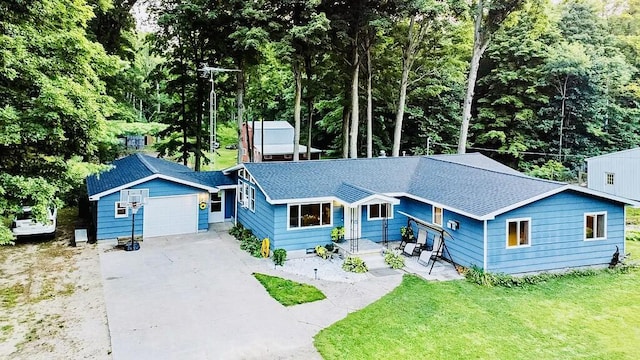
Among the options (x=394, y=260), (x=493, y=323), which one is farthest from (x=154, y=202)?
(x=493, y=323)

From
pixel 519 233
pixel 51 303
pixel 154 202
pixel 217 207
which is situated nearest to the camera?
pixel 51 303

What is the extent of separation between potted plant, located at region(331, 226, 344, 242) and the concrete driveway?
2.47 meters

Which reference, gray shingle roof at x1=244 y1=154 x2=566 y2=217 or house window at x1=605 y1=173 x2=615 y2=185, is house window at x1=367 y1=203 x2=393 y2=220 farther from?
house window at x1=605 y1=173 x2=615 y2=185

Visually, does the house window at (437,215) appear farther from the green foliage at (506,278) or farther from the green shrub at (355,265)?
the green shrub at (355,265)

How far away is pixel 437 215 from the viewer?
15.0 meters

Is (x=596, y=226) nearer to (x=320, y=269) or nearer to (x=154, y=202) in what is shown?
(x=320, y=269)

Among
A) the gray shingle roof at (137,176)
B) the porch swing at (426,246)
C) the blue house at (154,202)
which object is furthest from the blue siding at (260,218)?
the porch swing at (426,246)

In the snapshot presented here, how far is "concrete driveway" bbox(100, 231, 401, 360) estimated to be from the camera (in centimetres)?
873

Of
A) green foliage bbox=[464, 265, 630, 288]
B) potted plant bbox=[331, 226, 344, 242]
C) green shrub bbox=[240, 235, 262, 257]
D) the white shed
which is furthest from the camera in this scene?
the white shed

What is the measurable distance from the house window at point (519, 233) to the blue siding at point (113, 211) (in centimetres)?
1150

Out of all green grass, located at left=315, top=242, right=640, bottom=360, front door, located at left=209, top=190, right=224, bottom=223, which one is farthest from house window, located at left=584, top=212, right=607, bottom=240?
front door, located at left=209, top=190, right=224, bottom=223

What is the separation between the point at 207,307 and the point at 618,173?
2349 cm

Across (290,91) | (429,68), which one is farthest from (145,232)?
(290,91)

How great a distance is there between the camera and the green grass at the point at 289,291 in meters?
11.1
